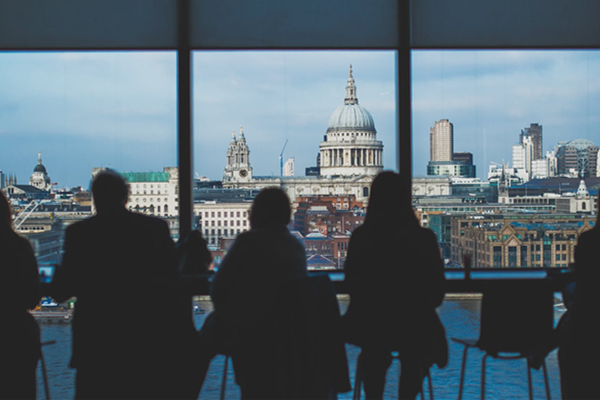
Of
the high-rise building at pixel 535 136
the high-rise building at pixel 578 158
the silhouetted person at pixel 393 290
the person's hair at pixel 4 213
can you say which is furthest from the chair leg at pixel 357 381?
the high-rise building at pixel 578 158

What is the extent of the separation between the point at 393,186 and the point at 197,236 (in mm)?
964

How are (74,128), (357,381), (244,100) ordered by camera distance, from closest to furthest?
(357,381)
(74,128)
(244,100)

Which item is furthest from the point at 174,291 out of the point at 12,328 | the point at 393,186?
the point at 393,186

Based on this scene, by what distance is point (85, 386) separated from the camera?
1.92 metres

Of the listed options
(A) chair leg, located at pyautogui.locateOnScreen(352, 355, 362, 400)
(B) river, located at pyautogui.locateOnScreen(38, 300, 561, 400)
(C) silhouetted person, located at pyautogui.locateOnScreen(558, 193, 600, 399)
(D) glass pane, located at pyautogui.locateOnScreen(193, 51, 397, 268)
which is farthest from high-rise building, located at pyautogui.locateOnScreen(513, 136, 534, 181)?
(A) chair leg, located at pyautogui.locateOnScreen(352, 355, 362, 400)

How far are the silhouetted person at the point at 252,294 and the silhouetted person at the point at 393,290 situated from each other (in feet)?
0.89

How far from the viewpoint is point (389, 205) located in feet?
7.14

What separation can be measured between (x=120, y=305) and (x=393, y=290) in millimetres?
969

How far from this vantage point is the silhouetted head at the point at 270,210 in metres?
2.09

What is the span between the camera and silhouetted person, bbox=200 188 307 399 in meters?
1.94

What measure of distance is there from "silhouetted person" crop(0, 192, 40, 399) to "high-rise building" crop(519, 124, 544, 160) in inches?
117
